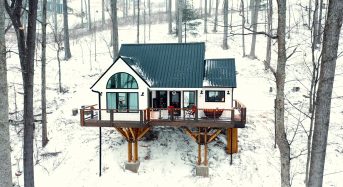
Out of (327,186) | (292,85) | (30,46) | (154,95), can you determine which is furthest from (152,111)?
A: (292,85)

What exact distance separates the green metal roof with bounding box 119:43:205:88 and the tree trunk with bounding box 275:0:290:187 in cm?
984

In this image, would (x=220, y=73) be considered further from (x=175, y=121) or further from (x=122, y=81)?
(x=122, y=81)

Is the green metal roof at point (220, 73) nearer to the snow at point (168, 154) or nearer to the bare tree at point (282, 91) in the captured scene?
the snow at point (168, 154)

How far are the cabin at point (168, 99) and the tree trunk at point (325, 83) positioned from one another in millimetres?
9588

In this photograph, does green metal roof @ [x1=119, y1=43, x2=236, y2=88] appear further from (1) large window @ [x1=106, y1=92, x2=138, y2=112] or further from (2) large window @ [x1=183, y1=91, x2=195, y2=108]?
(1) large window @ [x1=106, y1=92, x2=138, y2=112]

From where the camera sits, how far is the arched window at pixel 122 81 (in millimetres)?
17500

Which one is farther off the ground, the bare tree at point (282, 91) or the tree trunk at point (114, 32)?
the tree trunk at point (114, 32)

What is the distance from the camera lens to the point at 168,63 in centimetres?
1970

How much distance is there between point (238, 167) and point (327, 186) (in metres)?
4.99

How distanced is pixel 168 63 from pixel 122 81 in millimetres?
3687

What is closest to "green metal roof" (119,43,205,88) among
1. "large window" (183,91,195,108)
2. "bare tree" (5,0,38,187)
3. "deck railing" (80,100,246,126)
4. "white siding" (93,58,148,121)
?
"white siding" (93,58,148,121)

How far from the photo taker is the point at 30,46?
9766 millimetres

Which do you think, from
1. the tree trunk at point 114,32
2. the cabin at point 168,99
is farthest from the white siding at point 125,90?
the tree trunk at point 114,32

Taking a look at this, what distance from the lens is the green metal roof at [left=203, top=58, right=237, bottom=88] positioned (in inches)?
703
